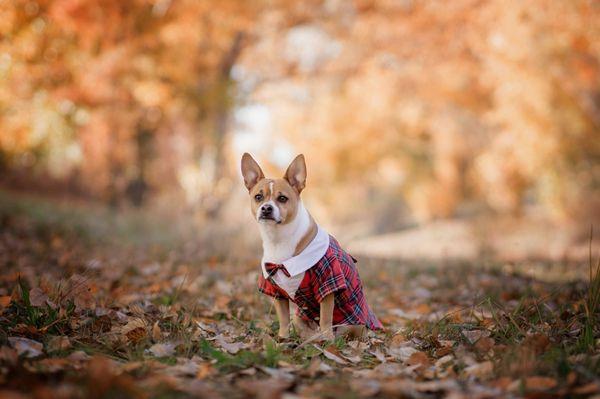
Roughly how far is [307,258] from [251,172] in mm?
1007

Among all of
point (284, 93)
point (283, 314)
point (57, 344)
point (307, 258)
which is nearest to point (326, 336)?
point (283, 314)

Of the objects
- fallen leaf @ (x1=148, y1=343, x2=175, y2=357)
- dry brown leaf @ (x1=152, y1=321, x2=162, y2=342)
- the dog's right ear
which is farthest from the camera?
the dog's right ear

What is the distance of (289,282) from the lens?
3.43 meters

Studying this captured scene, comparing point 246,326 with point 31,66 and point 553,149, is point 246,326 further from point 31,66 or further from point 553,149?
point 553,149

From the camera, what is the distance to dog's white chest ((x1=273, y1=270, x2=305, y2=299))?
340 cm

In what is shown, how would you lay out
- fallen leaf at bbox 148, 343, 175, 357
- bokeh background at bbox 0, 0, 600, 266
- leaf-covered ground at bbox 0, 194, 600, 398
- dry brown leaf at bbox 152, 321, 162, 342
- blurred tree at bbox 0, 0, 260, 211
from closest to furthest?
leaf-covered ground at bbox 0, 194, 600, 398 < fallen leaf at bbox 148, 343, 175, 357 < dry brown leaf at bbox 152, 321, 162, 342 < blurred tree at bbox 0, 0, 260, 211 < bokeh background at bbox 0, 0, 600, 266

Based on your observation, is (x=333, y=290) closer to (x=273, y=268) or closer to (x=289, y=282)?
(x=289, y=282)

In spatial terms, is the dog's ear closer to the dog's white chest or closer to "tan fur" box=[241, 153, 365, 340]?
"tan fur" box=[241, 153, 365, 340]

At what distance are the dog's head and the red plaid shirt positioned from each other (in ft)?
1.27

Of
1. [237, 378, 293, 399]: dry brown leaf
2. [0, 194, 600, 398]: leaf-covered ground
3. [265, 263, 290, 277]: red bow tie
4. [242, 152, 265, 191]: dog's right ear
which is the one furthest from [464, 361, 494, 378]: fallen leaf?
[242, 152, 265, 191]: dog's right ear

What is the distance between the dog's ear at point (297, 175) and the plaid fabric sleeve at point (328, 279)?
718mm

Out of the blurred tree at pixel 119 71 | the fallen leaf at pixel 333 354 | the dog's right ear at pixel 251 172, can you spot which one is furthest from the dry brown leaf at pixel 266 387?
the blurred tree at pixel 119 71

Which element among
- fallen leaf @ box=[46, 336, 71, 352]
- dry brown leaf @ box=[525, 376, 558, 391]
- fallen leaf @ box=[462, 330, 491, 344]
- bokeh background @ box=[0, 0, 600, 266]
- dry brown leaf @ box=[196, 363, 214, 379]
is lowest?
fallen leaf @ box=[462, 330, 491, 344]

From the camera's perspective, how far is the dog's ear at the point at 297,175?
12.7 feet
